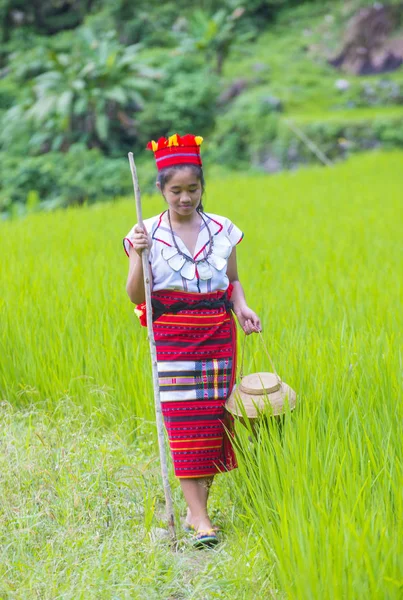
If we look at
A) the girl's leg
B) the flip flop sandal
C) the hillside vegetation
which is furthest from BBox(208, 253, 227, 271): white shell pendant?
the hillside vegetation

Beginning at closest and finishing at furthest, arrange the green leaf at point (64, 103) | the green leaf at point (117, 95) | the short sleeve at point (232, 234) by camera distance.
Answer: the short sleeve at point (232, 234) → the green leaf at point (64, 103) → the green leaf at point (117, 95)

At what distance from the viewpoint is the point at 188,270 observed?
75.3 inches

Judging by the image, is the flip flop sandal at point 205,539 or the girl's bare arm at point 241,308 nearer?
the flip flop sandal at point 205,539

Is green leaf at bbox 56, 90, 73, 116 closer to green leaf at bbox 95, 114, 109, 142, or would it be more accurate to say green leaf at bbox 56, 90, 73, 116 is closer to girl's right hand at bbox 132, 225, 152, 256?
green leaf at bbox 95, 114, 109, 142

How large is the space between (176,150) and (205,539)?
969 millimetres

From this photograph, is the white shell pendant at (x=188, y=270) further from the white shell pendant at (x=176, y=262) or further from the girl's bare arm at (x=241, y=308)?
the girl's bare arm at (x=241, y=308)

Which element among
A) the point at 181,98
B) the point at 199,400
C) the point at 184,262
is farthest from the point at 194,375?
the point at 181,98

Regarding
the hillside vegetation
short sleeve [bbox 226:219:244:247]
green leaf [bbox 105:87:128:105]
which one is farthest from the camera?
green leaf [bbox 105:87:128:105]

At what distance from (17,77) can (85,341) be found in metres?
13.4

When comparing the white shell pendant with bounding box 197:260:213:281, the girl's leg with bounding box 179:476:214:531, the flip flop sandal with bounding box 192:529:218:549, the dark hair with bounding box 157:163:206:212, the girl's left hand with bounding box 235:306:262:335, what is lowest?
the flip flop sandal with bounding box 192:529:218:549

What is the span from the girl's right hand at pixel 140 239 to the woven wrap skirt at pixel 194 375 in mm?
182

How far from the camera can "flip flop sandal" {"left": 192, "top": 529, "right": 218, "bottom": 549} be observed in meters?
1.88

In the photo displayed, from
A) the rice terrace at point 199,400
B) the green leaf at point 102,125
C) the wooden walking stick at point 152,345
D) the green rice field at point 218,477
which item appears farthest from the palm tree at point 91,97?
the wooden walking stick at point 152,345

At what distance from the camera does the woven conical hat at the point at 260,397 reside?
5.99ft
